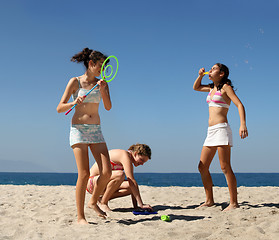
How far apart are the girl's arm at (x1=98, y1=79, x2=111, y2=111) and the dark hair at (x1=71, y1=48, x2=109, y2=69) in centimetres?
35

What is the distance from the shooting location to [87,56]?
13.0 ft

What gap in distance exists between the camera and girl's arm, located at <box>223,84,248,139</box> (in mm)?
4109

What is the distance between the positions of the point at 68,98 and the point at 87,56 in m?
0.64

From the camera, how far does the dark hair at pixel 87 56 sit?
3.89m

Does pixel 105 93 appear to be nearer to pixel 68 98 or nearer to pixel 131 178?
pixel 68 98

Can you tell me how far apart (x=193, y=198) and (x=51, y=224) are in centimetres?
336

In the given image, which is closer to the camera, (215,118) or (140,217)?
(140,217)

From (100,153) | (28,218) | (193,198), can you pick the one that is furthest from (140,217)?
(193,198)

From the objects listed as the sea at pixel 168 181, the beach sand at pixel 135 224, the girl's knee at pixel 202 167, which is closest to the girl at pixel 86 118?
the beach sand at pixel 135 224

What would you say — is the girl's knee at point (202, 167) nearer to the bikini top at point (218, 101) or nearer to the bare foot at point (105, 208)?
the bikini top at point (218, 101)

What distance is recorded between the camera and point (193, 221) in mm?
3746

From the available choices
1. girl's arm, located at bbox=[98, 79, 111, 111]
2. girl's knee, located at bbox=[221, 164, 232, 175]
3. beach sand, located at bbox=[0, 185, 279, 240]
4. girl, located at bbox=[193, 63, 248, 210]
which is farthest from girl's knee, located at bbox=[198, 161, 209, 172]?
girl's arm, located at bbox=[98, 79, 111, 111]

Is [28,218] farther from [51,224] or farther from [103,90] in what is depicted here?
[103,90]

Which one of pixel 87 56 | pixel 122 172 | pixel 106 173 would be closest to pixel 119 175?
pixel 122 172
